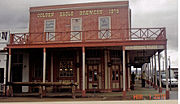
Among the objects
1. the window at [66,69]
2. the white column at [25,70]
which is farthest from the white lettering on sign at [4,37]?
the window at [66,69]

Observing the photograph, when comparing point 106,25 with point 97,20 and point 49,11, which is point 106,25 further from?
point 49,11

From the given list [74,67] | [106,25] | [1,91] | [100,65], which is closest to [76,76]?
[74,67]

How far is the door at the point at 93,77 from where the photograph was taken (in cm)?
1675

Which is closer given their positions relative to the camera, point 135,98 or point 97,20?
point 135,98

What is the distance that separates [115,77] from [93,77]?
164cm

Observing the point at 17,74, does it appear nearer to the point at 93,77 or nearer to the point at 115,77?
the point at 93,77

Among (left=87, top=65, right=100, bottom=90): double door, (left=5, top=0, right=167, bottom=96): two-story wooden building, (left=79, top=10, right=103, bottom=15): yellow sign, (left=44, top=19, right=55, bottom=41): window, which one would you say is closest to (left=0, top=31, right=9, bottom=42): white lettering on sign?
(left=5, top=0, right=167, bottom=96): two-story wooden building

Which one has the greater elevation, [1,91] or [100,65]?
[100,65]

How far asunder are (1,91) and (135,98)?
9.74 meters

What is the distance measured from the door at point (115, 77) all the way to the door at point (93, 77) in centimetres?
112

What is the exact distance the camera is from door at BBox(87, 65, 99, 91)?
16.8 metres

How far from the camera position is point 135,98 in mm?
12953

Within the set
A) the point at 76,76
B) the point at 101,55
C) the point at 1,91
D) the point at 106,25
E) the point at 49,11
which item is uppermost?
the point at 49,11

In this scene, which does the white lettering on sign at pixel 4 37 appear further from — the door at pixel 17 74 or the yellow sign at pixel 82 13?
the yellow sign at pixel 82 13
